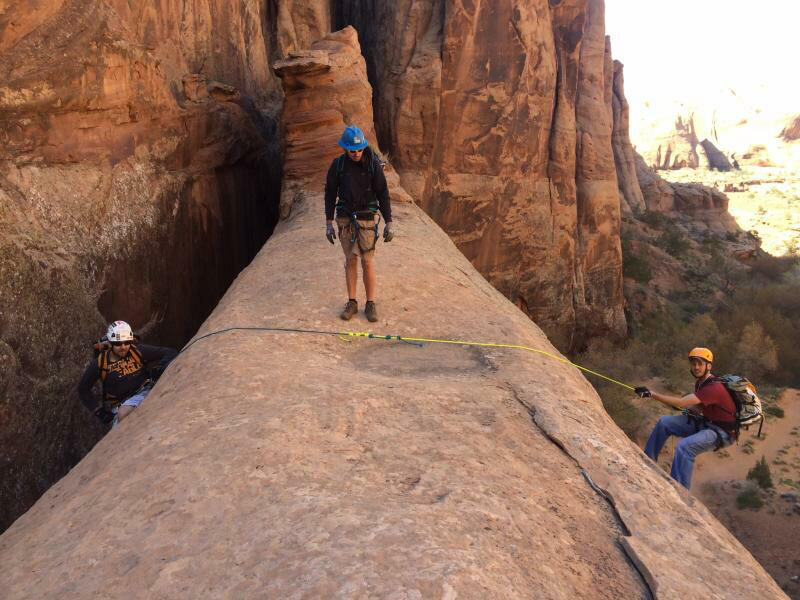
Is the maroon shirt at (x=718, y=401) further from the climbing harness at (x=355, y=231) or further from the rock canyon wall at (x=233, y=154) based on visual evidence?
the rock canyon wall at (x=233, y=154)

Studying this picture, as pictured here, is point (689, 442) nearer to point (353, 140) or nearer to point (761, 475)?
point (353, 140)

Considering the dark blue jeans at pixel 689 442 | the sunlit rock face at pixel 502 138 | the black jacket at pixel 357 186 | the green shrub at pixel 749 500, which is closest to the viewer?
the black jacket at pixel 357 186

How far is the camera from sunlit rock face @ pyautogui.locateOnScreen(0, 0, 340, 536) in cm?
588

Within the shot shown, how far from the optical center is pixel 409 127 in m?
14.4

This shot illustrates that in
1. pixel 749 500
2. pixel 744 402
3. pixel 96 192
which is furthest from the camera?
pixel 749 500

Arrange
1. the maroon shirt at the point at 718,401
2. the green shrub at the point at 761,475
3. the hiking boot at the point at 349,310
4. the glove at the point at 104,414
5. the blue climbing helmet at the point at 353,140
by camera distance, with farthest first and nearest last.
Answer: the green shrub at the point at 761,475 → the maroon shirt at the point at 718,401 → the hiking boot at the point at 349,310 → the glove at the point at 104,414 → the blue climbing helmet at the point at 353,140

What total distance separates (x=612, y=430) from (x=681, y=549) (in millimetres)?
1351

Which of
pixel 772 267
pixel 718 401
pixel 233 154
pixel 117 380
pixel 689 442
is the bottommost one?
pixel 772 267

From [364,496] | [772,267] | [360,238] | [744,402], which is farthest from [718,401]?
[772,267]

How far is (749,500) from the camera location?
10906mm

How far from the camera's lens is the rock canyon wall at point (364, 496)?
244cm

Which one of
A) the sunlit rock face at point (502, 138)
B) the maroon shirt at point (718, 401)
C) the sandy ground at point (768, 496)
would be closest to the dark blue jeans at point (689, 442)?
the maroon shirt at point (718, 401)

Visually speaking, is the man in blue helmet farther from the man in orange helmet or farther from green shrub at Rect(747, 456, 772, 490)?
green shrub at Rect(747, 456, 772, 490)

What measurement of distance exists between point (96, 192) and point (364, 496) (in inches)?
238
